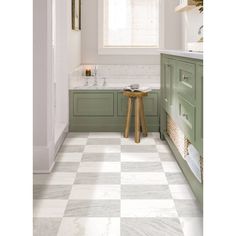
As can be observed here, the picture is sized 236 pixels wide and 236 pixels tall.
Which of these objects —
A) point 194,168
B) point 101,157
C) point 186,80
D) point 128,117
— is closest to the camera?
point 194,168

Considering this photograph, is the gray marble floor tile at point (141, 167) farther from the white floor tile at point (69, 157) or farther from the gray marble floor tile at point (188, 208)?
the gray marble floor tile at point (188, 208)

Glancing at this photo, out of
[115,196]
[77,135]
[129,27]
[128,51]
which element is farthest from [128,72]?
[115,196]

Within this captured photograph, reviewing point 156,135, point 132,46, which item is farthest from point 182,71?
point 132,46

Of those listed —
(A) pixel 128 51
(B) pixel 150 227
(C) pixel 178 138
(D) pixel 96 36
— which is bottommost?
(B) pixel 150 227

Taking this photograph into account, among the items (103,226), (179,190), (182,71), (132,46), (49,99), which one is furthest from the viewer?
(132,46)

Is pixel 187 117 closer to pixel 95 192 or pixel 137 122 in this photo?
pixel 95 192

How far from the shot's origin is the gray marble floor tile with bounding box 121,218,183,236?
2.44 meters

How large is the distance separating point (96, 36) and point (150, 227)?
4.53 meters

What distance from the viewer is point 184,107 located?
343 cm

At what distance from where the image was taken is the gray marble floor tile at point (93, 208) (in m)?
2.75

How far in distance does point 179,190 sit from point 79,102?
2773 mm

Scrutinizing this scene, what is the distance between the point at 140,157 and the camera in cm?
439
